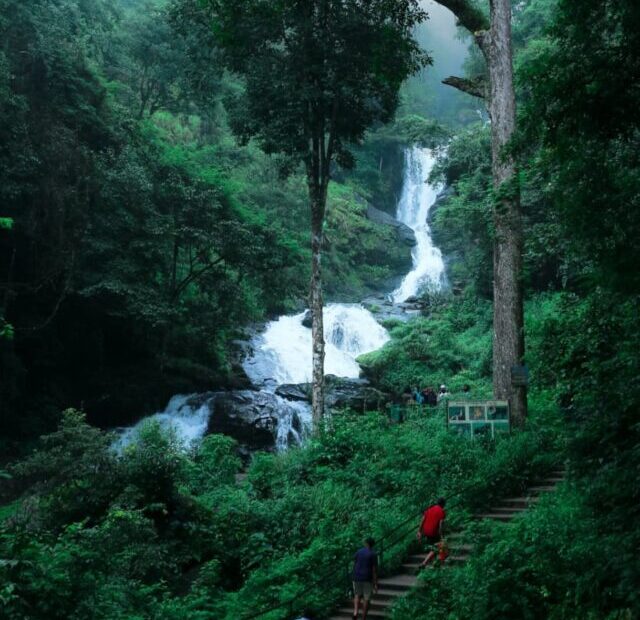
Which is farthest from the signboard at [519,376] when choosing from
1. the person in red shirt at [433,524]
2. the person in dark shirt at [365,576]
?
the person in dark shirt at [365,576]

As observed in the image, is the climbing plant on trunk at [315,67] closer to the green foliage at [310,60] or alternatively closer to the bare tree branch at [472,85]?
the green foliage at [310,60]

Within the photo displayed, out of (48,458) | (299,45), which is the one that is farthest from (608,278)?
(299,45)

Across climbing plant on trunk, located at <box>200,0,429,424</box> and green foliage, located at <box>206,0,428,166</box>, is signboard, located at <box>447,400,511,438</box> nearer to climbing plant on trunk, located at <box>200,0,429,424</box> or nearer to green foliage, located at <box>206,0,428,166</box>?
climbing plant on trunk, located at <box>200,0,429,424</box>

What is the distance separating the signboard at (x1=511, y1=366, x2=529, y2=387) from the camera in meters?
13.0

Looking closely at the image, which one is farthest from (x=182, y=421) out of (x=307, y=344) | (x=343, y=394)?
(x=307, y=344)

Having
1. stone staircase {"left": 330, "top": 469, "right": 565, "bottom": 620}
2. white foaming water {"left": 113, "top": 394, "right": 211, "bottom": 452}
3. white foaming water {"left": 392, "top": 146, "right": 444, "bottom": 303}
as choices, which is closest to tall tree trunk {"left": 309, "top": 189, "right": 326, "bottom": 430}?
stone staircase {"left": 330, "top": 469, "right": 565, "bottom": 620}

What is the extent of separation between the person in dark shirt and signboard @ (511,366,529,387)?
17.9 feet

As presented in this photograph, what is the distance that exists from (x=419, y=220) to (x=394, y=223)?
114 inches

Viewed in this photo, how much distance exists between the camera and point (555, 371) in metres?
9.56

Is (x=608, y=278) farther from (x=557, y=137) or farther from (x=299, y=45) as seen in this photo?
(x=299, y=45)

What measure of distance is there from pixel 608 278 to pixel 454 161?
23.0m

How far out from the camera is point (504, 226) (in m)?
13.6

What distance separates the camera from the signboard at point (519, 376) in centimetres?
1305

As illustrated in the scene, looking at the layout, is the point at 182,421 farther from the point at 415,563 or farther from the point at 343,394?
the point at 415,563
